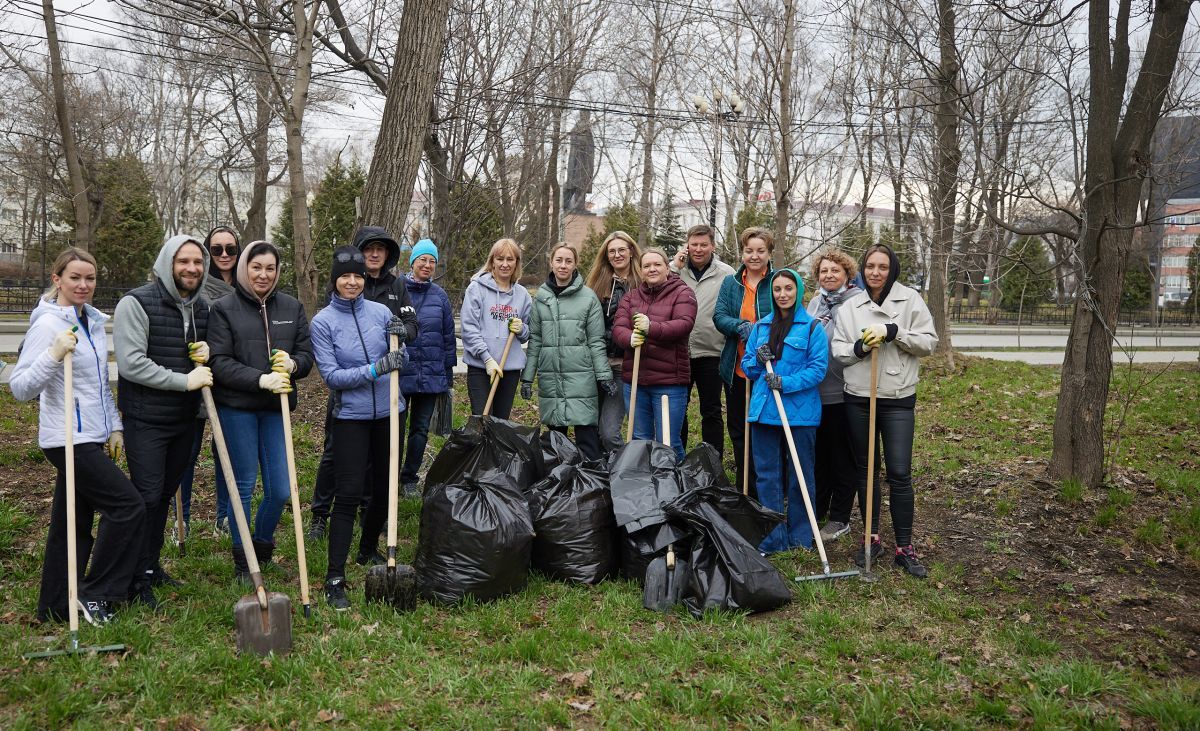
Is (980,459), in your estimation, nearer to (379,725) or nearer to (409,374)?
(409,374)

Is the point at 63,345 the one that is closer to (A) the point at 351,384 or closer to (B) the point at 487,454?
(A) the point at 351,384

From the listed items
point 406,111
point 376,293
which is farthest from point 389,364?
point 406,111

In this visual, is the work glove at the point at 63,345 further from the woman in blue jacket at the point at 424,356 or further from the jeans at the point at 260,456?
the woman in blue jacket at the point at 424,356

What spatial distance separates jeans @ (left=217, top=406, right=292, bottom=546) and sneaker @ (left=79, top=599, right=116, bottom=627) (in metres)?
0.68

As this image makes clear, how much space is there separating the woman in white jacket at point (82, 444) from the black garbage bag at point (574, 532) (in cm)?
192

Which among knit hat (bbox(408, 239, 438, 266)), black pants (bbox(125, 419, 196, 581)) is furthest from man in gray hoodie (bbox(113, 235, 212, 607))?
knit hat (bbox(408, 239, 438, 266))

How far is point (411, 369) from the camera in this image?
222 inches

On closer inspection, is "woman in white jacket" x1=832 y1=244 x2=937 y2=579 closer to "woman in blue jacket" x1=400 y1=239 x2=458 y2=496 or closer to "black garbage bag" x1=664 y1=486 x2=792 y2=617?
"black garbage bag" x1=664 y1=486 x2=792 y2=617

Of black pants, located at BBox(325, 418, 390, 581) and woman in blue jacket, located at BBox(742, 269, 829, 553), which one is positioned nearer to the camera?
black pants, located at BBox(325, 418, 390, 581)

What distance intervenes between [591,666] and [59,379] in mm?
2715

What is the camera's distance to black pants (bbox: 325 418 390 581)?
412 centimetres

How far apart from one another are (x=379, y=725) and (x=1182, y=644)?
3506 millimetres

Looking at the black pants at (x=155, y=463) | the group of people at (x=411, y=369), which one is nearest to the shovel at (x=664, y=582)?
the group of people at (x=411, y=369)

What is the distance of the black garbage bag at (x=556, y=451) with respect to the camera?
485 centimetres
